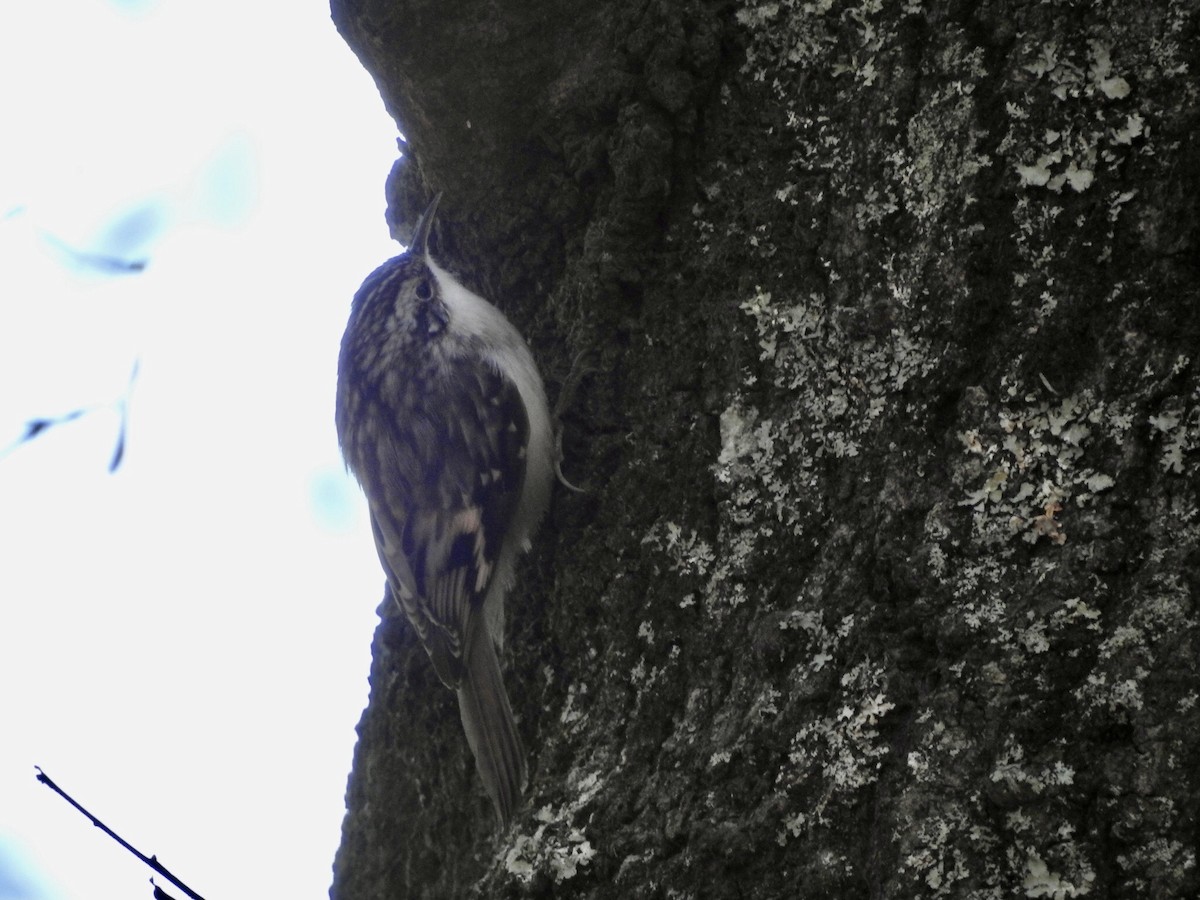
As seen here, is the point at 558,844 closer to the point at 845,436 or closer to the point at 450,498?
the point at 845,436

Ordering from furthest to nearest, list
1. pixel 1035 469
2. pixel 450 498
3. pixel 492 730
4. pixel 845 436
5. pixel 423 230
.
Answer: pixel 450 498
pixel 423 230
pixel 492 730
pixel 845 436
pixel 1035 469

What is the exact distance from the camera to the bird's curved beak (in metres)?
2.16

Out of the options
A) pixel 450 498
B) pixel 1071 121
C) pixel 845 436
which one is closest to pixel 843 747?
pixel 845 436

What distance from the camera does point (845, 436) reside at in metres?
1.47

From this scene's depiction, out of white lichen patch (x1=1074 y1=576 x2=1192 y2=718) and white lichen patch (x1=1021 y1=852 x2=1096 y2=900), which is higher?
white lichen patch (x1=1074 y1=576 x2=1192 y2=718)

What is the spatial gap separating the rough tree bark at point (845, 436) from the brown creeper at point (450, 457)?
0.10 m

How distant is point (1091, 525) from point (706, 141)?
0.79 m

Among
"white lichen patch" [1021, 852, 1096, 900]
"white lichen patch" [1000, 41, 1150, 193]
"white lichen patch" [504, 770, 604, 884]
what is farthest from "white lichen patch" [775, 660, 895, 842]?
"white lichen patch" [1000, 41, 1150, 193]

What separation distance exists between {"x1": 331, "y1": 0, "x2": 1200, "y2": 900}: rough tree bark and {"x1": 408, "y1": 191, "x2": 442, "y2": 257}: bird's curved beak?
135 millimetres

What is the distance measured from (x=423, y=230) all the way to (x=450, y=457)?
0.43 meters

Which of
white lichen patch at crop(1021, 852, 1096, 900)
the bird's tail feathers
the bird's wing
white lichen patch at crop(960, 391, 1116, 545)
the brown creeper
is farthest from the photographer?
the bird's wing

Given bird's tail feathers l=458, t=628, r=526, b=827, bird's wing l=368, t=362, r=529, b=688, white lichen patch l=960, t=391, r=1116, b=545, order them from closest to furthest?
white lichen patch l=960, t=391, r=1116, b=545 → bird's tail feathers l=458, t=628, r=526, b=827 → bird's wing l=368, t=362, r=529, b=688

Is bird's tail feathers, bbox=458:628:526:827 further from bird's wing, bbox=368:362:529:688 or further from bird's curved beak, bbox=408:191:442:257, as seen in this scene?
bird's curved beak, bbox=408:191:442:257

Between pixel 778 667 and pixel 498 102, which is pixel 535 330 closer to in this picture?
pixel 498 102
